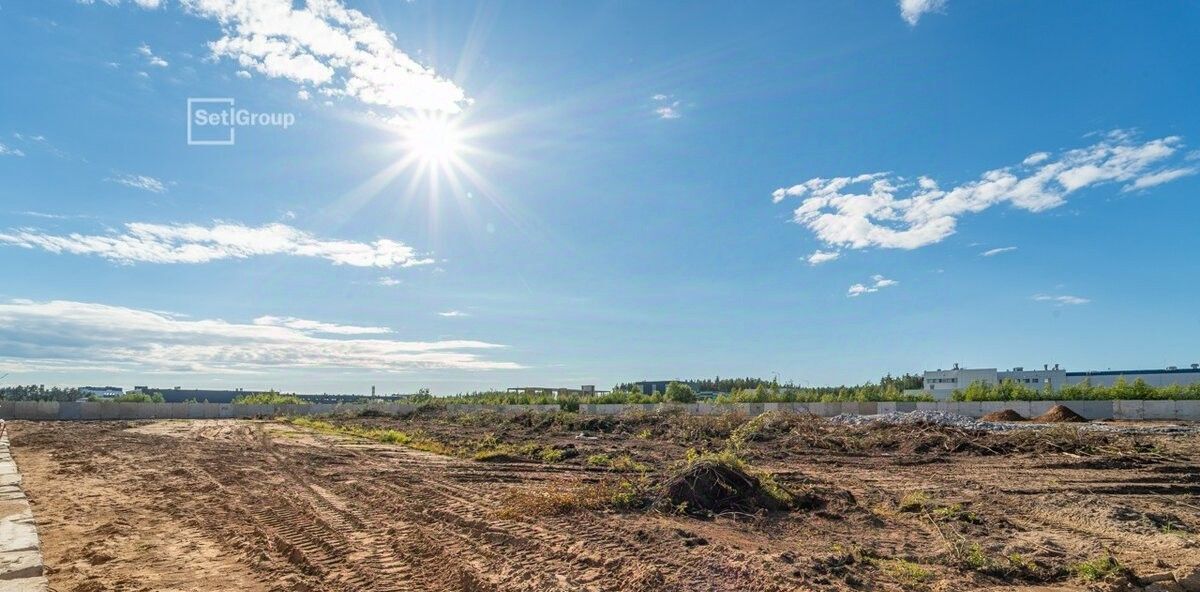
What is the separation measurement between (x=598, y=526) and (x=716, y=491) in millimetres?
2025

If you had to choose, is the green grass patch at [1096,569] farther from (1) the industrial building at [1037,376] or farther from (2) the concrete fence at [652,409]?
(1) the industrial building at [1037,376]

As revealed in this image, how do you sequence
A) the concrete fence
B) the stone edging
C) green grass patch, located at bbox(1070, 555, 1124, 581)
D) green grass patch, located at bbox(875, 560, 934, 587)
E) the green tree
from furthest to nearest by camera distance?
1. the green tree
2. the concrete fence
3. green grass patch, located at bbox(1070, 555, 1124, 581)
4. green grass patch, located at bbox(875, 560, 934, 587)
5. the stone edging

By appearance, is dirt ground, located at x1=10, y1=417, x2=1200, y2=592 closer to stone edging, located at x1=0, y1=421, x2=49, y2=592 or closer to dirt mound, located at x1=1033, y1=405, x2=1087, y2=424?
stone edging, located at x1=0, y1=421, x2=49, y2=592

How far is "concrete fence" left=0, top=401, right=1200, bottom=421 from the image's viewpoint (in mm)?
30469

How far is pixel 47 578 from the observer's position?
613 centimetres

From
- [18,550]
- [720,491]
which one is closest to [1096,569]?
[720,491]

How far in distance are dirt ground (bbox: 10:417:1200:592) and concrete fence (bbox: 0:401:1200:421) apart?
1162 centimetres

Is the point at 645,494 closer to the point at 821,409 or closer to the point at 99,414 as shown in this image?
the point at 821,409

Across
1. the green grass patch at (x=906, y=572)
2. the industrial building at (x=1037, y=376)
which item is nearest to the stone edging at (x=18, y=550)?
the green grass patch at (x=906, y=572)

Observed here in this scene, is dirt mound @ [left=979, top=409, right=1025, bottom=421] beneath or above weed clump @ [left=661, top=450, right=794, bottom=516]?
beneath

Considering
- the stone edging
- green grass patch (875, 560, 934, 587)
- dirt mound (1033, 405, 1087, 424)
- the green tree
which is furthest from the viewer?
the green tree

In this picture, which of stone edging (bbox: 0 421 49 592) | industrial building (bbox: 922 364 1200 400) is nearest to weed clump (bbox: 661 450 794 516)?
stone edging (bbox: 0 421 49 592)

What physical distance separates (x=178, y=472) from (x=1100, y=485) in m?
17.6

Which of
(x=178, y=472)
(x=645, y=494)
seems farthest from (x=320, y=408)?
(x=645, y=494)
